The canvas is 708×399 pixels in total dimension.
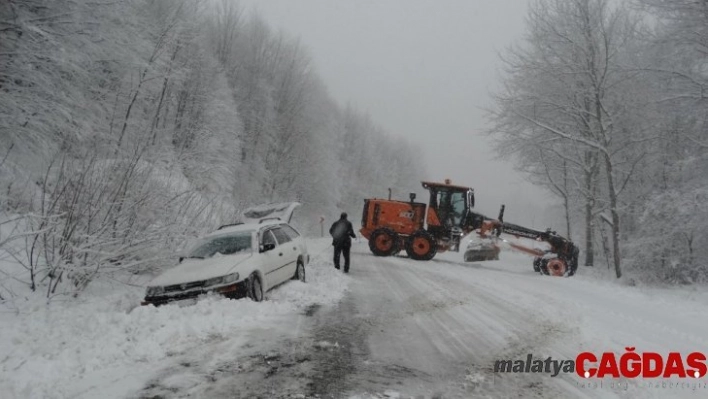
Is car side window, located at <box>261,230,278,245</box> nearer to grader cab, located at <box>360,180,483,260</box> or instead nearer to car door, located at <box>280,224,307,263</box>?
car door, located at <box>280,224,307,263</box>

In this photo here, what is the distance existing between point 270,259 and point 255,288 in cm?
100

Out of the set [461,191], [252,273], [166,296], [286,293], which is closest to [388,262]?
[461,191]

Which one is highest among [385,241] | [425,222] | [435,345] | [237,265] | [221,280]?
[425,222]

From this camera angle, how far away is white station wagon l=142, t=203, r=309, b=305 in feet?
23.7

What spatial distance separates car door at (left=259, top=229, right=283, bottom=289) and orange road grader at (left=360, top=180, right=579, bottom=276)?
9488mm

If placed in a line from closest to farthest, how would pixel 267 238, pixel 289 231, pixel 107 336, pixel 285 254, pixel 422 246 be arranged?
pixel 107 336 → pixel 267 238 → pixel 285 254 → pixel 289 231 → pixel 422 246

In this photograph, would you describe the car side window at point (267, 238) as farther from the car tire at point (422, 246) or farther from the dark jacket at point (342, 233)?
the car tire at point (422, 246)

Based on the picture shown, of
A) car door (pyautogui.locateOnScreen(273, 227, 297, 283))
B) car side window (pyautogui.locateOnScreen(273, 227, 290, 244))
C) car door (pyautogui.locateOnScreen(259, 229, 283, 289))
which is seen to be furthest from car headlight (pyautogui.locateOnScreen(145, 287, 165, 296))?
car side window (pyautogui.locateOnScreen(273, 227, 290, 244))

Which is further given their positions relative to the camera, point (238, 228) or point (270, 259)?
point (238, 228)

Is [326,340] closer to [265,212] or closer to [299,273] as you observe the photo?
[299,273]

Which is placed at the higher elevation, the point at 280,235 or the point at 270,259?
the point at 280,235

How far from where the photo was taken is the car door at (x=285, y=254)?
947 cm

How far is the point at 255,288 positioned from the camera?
7.86 m

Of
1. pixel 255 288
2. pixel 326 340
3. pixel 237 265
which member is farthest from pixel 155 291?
pixel 326 340
